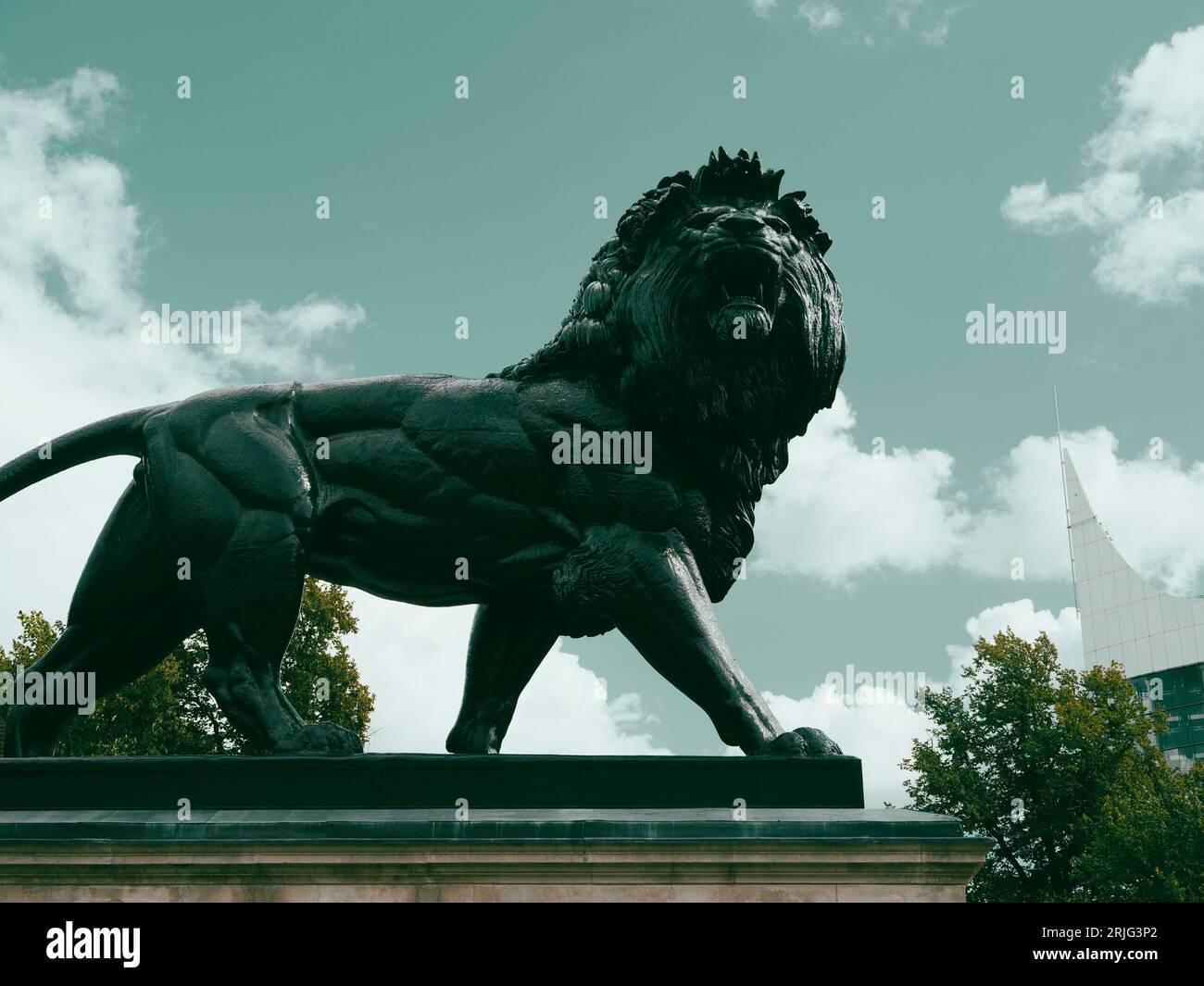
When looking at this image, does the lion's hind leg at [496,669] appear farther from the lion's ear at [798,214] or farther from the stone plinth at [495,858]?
the lion's ear at [798,214]

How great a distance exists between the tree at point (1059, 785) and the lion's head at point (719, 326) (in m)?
22.0

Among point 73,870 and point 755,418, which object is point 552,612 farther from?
point 73,870

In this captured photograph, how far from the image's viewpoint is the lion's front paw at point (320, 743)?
247 inches

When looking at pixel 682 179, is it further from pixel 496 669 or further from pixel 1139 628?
pixel 1139 628

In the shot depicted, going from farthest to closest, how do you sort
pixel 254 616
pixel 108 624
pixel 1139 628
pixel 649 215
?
pixel 1139 628 < pixel 108 624 < pixel 649 215 < pixel 254 616

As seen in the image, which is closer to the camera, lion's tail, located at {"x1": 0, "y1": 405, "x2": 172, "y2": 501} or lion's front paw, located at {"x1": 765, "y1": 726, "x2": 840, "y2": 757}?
lion's front paw, located at {"x1": 765, "y1": 726, "x2": 840, "y2": 757}

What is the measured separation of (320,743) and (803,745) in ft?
7.88

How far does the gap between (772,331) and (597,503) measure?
1316 millimetres

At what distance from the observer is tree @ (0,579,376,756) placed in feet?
83.1

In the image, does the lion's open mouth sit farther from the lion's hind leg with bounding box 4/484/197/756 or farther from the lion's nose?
the lion's hind leg with bounding box 4/484/197/756

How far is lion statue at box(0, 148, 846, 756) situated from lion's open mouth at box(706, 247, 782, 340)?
0.04 feet

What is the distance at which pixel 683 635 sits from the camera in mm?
6379

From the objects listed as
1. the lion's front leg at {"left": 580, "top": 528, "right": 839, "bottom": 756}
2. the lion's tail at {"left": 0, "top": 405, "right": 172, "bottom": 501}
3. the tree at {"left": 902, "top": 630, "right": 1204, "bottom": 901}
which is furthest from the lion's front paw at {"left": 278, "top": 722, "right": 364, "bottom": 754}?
the tree at {"left": 902, "top": 630, "right": 1204, "bottom": 901}

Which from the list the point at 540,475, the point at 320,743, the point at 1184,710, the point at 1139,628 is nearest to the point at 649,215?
the point at 540,475
